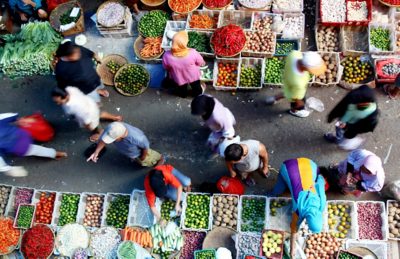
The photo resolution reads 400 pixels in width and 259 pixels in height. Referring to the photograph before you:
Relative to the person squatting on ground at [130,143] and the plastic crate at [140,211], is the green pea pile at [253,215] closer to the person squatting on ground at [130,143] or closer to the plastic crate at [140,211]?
the plastic crate at [140,211]

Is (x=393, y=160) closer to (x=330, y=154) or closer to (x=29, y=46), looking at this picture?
(x=330, y=154)

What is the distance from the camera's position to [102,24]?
7508 mm

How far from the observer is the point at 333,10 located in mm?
7117

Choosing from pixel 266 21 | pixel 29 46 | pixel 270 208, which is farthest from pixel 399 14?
pixel 29 46

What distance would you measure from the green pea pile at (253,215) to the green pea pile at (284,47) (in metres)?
2.49

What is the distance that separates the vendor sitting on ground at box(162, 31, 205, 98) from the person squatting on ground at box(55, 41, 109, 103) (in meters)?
1.08

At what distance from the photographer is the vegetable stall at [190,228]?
5746 millimetres

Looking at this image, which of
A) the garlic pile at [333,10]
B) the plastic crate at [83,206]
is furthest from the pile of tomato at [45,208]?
the garlic pile at [333,10]

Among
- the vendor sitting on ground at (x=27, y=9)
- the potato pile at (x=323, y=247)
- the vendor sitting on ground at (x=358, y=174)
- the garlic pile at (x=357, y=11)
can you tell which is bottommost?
the potato pile at (x=323, y=247)

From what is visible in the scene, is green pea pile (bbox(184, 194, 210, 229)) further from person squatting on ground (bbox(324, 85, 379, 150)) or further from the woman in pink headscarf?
person squatting on ground (bbox(324, 85, 379, 150))

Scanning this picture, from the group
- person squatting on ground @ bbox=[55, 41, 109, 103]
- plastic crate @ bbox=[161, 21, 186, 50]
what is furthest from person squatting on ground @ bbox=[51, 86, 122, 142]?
plastic crate @ bbox=[161, 21, 186, 50]

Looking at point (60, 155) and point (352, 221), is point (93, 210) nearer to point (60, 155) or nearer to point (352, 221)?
point (60, 155)

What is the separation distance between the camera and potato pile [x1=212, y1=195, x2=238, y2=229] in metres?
6.05

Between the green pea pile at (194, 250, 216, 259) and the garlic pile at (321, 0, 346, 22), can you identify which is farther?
the garlic pile at (321, 0, 346, 22)
